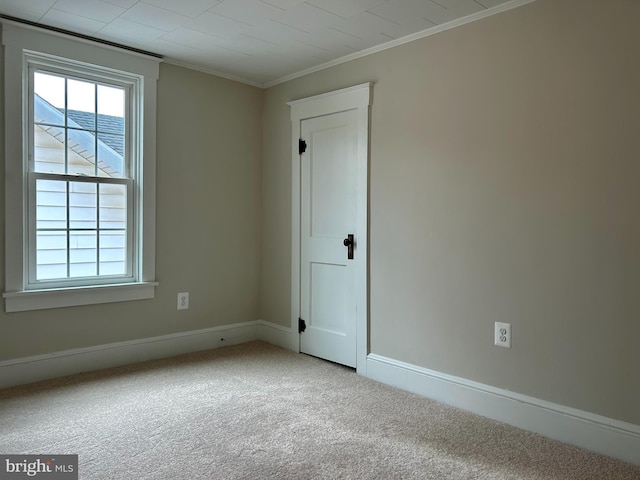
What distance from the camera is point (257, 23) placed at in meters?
2.86

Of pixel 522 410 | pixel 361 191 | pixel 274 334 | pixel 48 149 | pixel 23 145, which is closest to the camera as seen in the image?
pixel 522 410

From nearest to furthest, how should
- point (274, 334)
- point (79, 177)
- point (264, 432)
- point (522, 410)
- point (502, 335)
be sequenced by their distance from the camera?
point (264, 432) < point (522, 410) < point (502, 335) < point (79, 177) < point (274, 334)

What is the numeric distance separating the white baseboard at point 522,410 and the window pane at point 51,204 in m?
2.35

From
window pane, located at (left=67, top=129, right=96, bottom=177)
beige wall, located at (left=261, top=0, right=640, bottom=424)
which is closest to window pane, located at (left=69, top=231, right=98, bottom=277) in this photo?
window pane, located at (left=67, top=129, right=96, bottom=177)

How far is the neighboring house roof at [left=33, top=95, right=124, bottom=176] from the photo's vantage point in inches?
121

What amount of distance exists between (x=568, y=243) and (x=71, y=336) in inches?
123

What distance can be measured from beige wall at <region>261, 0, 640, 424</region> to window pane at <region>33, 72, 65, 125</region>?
2016 mm

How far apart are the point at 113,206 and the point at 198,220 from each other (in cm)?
67

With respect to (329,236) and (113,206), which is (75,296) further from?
(329,236)

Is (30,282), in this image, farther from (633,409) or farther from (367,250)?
(633,409)

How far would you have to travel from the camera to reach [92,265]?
3299 millimetres

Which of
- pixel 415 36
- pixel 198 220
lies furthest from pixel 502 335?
pixel 198 220

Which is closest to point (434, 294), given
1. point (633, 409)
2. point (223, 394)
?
point (633, 409)

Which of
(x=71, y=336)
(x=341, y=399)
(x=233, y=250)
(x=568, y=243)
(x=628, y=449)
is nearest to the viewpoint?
(x=628, y=449)
